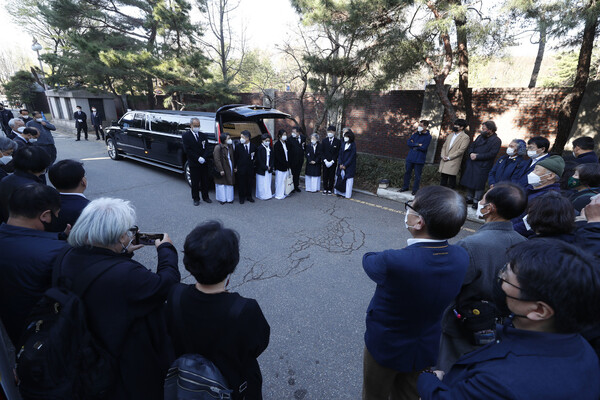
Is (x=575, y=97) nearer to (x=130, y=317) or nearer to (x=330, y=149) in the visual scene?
(x=330, y=149)

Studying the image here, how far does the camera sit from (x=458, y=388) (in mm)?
1010

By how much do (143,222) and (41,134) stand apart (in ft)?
13.9

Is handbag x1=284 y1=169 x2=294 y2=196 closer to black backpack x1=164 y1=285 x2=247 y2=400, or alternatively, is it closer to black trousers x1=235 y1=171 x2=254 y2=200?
black trousers x1=235 y1=171 x2=254 y2=200

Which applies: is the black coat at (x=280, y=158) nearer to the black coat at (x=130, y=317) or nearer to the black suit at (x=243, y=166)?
the black suit at (x=243, y=166)

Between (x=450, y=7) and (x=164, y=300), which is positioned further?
(x=450, y=7)

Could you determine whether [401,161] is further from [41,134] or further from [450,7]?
[41,134]

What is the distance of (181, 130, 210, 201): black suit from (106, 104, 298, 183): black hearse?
1.59ft

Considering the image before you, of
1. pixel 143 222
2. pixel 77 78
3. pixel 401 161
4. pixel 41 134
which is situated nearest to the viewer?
pixel 143 222

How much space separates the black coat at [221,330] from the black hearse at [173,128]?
239 inches

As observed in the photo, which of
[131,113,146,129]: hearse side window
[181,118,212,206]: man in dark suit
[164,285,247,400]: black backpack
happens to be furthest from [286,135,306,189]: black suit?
[164,285,247,400]: black backpack

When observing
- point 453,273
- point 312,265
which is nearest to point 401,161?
point 312,265

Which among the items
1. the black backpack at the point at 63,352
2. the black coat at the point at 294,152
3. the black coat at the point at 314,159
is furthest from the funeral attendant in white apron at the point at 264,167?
the black backpack at the point at 63,352

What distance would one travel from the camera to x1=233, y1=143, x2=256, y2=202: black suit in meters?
6.80

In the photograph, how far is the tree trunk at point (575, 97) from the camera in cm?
618
